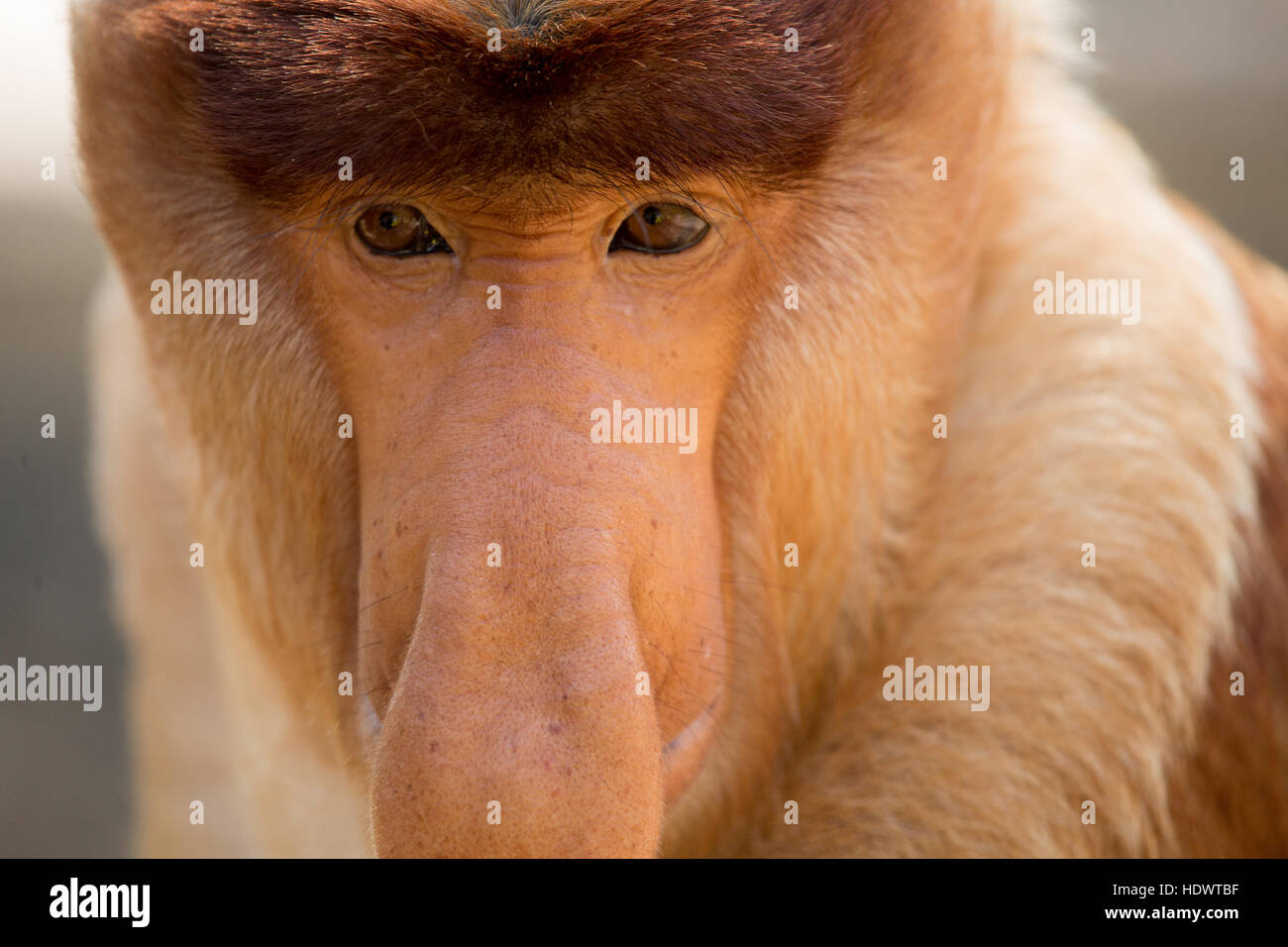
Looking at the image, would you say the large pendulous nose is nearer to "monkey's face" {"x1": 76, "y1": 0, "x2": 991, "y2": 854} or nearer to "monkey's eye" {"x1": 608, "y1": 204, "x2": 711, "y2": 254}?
"monkey's face" {"x1": 76, "y1": 0, "x2": 991, "y2": 854}

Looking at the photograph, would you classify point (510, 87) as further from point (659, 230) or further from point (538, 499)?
point (538, 499)

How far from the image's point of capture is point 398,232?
165 cm

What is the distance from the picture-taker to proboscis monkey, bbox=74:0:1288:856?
1456 millimetres

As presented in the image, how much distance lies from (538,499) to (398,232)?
449 millimetres

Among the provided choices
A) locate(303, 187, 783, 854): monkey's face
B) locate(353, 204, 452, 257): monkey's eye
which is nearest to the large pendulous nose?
locate(303, 187, 783, 854): monkey's face

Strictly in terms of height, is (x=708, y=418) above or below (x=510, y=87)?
below

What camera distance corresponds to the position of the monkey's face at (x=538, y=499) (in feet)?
4.52

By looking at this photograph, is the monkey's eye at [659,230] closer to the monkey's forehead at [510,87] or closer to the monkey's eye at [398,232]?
the monkey's forehead at [510,87]

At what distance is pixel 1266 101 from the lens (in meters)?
4.94

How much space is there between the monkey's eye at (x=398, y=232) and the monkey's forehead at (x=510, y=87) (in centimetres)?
8

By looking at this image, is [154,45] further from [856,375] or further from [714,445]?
[856,375]

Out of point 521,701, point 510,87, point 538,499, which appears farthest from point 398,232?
point 521,701

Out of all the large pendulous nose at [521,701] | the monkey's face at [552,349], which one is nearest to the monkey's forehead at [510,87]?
the monkey's face at [552,349]
